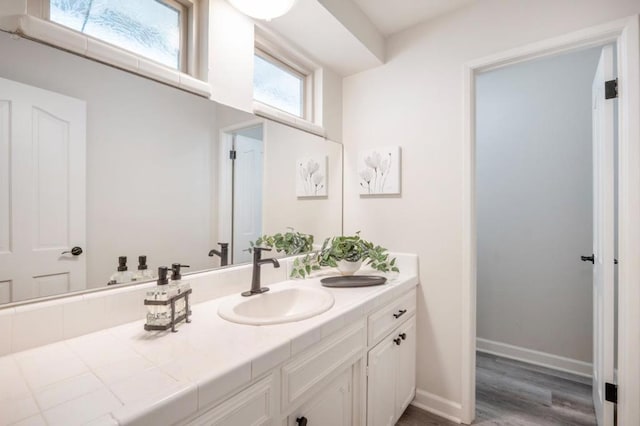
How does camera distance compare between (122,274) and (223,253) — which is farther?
Answer: (223,253)

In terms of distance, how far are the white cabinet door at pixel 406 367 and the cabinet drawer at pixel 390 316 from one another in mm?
72

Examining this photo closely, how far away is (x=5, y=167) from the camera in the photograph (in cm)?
83

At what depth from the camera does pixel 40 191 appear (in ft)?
2.92

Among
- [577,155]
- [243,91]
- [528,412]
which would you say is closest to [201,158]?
[243,91]

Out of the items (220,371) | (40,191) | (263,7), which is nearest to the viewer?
(220,371)

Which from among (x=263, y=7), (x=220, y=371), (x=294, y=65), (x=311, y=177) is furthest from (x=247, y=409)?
(x=294, y=65)

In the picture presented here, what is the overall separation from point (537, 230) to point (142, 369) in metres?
2.82

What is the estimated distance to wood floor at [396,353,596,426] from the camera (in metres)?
1.75

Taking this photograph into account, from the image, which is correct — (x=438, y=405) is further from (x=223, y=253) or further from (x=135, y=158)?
(x=135, y=158)

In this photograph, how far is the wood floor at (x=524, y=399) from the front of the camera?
1.75m

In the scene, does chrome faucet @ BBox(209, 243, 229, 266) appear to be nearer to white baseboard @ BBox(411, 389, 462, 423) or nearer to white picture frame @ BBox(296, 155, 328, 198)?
white picture frame @ BBox(296, 155, 328, 198)

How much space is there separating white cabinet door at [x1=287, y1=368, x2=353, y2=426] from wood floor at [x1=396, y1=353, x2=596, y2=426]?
74cm

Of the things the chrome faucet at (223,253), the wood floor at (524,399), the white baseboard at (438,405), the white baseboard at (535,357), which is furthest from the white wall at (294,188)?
the white baseboard at (535,357)

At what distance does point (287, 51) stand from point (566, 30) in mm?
A: 1473
